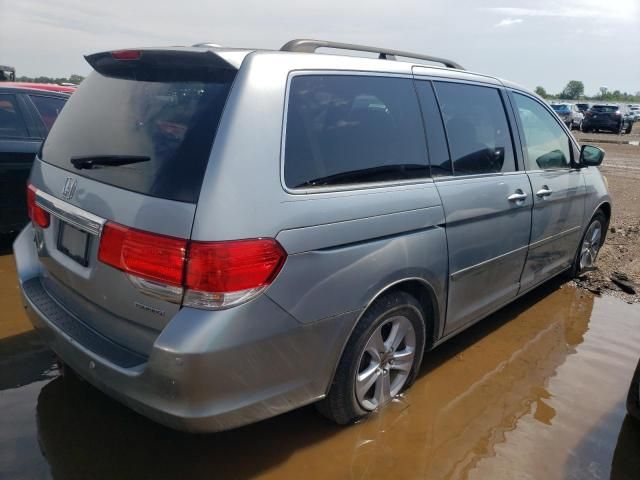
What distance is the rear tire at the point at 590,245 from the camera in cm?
514

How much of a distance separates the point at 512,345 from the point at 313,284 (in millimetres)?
2295

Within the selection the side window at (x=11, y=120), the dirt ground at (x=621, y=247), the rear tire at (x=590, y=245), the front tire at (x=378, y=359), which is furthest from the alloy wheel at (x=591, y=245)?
the side window at (x=11, y=120)

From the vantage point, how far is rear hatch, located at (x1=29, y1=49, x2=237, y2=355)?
210 centimetres

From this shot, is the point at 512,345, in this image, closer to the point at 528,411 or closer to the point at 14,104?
the point at 528,411

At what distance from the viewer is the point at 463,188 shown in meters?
3.20

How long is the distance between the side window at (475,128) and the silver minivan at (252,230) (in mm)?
26

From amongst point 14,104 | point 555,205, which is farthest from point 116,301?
point 14,104

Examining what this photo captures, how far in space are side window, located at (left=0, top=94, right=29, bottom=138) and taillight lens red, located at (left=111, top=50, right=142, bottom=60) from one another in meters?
3.29

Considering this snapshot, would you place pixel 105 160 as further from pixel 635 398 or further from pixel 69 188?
pixel 635 398

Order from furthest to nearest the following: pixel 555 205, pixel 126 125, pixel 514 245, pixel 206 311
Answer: pixel 555 205
pixel 514 245
pixel 126 125
pixel 206 311

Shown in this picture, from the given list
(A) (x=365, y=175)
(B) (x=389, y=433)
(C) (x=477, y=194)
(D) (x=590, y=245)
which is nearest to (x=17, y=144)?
(A) (x=365, y=175)

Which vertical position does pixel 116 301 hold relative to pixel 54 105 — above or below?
below

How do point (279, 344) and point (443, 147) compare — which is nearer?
point (279, 344)

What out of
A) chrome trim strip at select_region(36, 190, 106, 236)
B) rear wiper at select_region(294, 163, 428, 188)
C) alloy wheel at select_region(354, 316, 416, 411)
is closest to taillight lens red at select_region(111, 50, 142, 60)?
chrome trim strip at select_region(36, 190, 106, 236)
